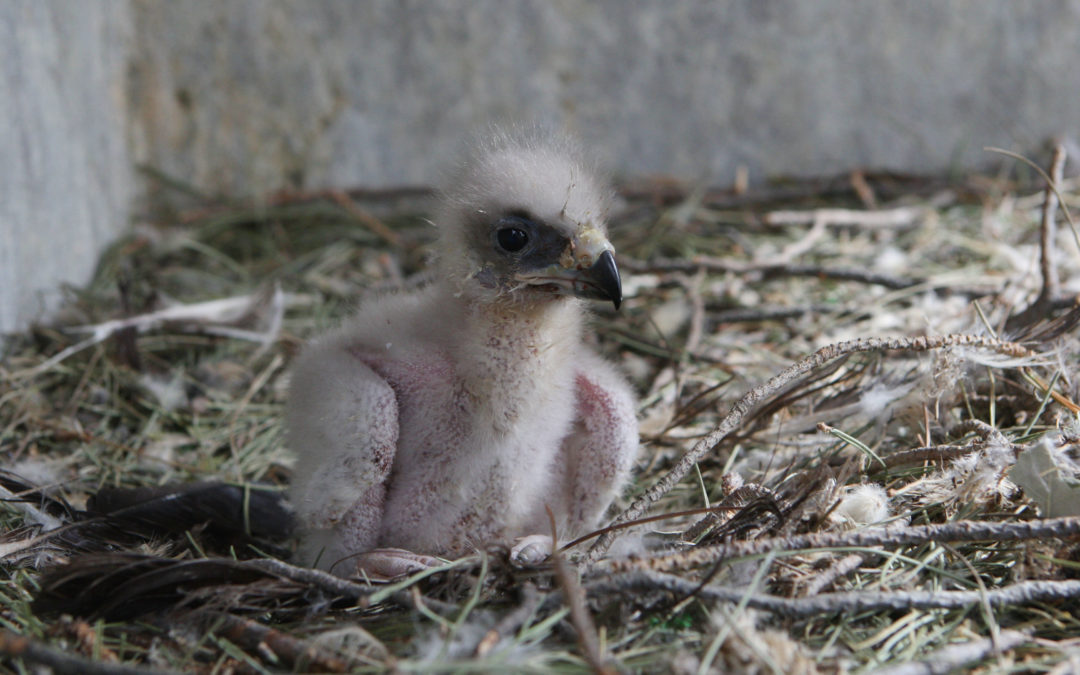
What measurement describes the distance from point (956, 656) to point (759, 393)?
63cm

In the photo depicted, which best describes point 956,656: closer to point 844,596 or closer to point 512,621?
point 844,596

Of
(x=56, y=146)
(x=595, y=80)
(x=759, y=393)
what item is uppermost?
(x=595, y=80)

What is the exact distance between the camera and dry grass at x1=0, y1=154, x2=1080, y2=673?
4.49 feet

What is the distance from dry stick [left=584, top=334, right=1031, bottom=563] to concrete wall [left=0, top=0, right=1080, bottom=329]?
2.09 m

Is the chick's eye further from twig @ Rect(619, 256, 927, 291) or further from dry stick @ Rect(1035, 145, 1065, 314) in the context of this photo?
dry stick @ Rect(1035, 145, 1065, 314)

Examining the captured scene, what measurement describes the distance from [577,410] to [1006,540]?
887mm

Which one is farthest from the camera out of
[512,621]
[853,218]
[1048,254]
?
[853,218]

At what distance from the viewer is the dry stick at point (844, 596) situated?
1352 millimetres

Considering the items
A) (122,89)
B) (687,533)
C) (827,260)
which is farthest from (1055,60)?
(122,89)

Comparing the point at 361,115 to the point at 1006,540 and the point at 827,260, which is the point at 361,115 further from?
the point at 1006,540

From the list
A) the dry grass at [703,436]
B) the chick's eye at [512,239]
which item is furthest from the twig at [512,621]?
the chick's eye at [512,239]

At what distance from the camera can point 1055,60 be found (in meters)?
3.80

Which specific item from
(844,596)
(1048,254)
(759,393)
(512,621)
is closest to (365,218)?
(759,393)

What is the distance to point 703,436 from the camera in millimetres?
2078
